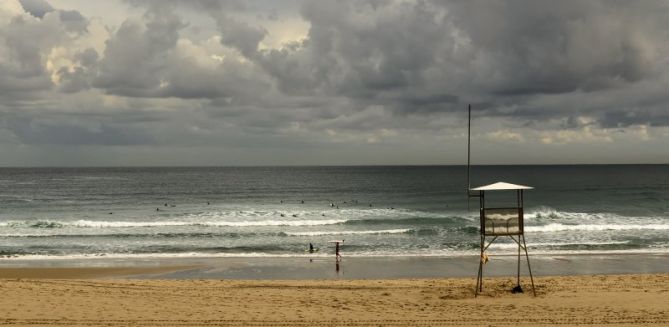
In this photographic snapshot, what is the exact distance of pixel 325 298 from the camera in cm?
1872

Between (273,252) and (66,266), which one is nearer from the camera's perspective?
(66,266)

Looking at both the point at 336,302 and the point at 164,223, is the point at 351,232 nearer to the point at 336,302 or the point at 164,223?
the point at 164,223

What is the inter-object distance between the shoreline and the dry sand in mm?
2447

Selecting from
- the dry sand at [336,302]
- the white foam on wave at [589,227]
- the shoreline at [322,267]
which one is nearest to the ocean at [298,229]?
the white foam on wave at [589,227]

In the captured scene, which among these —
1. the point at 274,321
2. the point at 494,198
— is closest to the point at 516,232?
the point at 274,321

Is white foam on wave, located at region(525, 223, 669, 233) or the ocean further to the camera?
white foam on wave, located at region(525, 223, 669, 233)

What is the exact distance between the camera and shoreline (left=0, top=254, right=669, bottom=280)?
81.6ft

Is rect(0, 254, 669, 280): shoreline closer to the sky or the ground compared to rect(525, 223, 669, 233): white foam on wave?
closer to the ground

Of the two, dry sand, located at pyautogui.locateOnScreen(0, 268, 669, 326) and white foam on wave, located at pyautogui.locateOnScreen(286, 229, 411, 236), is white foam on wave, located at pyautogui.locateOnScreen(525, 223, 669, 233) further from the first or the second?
dry sand, located at pyautogui.locateOnScreen(0, 268, 669, 326)

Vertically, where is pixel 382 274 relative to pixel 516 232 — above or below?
below

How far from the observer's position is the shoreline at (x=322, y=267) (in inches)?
979

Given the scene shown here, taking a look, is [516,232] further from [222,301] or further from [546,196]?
[546,196]

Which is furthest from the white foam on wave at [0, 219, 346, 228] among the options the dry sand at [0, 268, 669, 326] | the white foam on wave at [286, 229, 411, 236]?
the dry sand at [0, 268, 669, 326]

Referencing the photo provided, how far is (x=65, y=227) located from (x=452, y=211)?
117 feet
